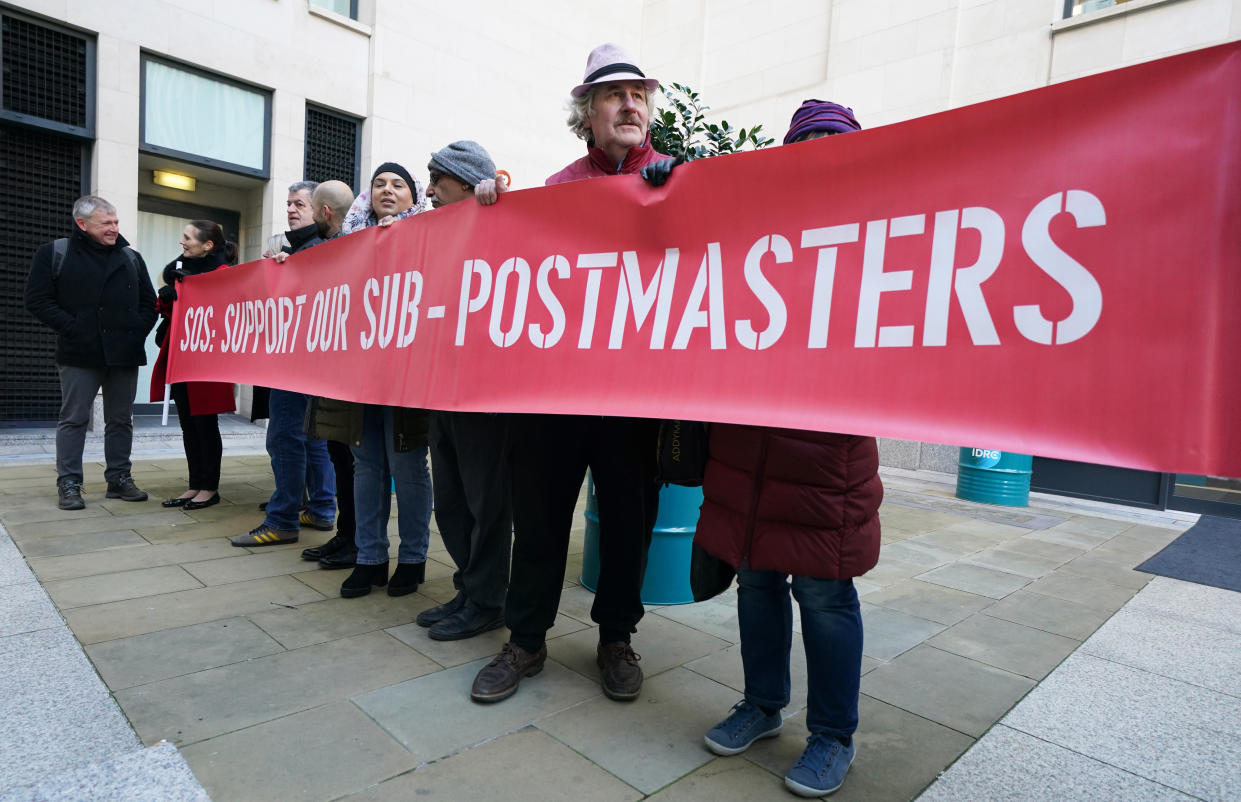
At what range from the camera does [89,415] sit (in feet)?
16.7

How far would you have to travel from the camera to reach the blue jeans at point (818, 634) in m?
2.00

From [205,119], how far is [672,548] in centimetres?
887

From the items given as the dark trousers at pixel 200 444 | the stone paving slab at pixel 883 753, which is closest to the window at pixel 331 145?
the dark trousers at pixel 200 444

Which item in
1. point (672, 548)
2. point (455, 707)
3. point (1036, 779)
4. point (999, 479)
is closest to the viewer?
point (1036, 779)

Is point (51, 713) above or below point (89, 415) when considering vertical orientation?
below

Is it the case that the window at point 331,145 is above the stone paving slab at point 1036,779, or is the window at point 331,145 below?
above

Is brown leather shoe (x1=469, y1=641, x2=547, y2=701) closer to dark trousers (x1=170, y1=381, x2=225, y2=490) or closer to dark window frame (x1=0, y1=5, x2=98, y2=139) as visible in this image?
dark trousers (x1=170, y1=381, x2=225, y2=490)

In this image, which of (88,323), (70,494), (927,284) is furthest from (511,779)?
(88,323)

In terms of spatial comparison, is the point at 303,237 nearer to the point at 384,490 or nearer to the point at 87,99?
the point at 384,490

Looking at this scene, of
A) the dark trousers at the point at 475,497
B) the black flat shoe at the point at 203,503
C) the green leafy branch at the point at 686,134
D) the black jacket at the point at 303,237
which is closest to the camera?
the dark trousers at the point at 475,497

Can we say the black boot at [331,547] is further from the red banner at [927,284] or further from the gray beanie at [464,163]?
the gray beanie at [464,163]

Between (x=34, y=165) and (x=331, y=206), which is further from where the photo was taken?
(x=34, y=165)

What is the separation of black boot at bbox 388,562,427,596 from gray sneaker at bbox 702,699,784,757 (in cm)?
178

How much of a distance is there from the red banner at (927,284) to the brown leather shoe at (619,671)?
37.5 inches
